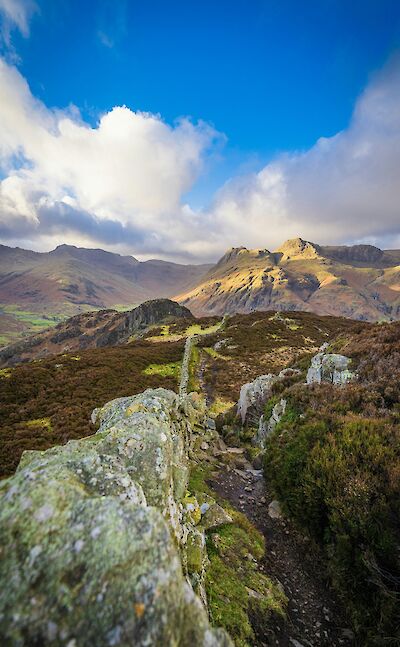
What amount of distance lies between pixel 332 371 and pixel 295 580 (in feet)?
36.7

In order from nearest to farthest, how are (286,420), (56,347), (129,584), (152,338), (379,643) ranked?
(129,584)
(379,643)
(286,420)
(152,338)
(56,347)

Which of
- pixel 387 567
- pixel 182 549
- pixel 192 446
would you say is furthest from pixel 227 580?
pixel 192 446

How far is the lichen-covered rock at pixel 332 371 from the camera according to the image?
1683 centimetres

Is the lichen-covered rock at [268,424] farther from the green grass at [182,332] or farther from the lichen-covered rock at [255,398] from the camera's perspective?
the green grass at [182,332]

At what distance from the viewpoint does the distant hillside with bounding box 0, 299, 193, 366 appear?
90.2m

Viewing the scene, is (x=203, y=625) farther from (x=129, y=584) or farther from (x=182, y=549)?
(x=182, y=549)

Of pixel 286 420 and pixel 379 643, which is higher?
pixel 286 420

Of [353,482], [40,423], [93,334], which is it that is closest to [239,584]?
[353,482]

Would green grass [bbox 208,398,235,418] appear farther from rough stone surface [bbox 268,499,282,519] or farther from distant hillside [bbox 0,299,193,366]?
distant hillside [bbox 0,299,193,366]

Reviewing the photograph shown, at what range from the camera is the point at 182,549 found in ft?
21.8

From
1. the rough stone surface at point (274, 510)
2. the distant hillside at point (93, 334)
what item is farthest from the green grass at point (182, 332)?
the rough stone surface at point (274, 510)

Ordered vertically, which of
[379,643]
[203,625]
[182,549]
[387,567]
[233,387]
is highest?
[203,625]

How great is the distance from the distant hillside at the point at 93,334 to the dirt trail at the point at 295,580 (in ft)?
243

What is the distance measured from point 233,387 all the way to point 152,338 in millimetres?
30215
